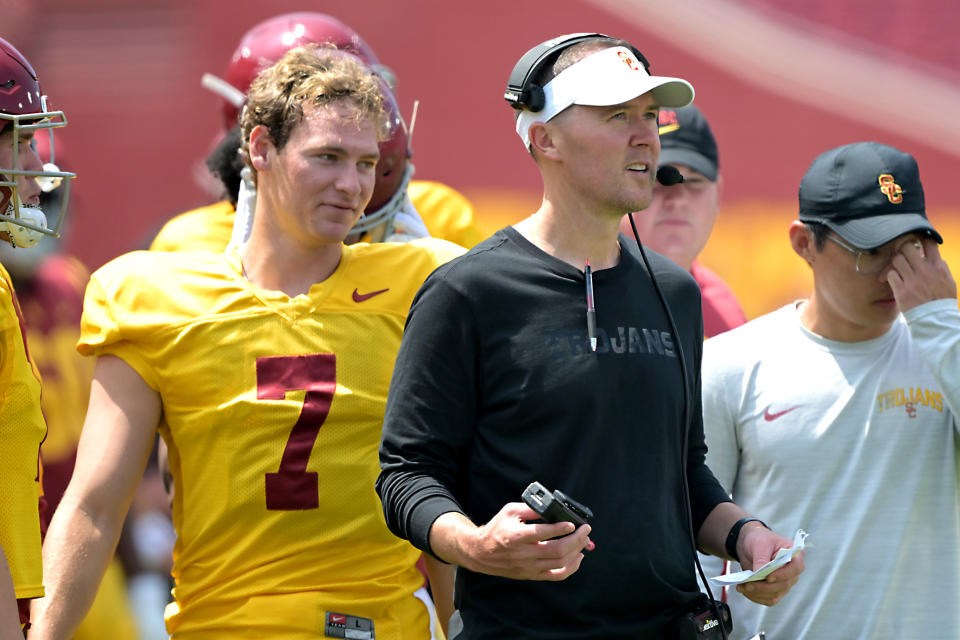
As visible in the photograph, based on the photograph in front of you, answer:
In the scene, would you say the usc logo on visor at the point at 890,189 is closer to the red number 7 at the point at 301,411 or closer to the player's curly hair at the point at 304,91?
the player's curly hair at the point at 304,91

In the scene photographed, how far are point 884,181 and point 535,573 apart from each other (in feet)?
5.06

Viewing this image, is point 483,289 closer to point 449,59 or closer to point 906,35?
point 449,59

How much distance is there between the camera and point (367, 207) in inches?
143

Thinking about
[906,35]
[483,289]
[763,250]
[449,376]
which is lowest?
[763,250]

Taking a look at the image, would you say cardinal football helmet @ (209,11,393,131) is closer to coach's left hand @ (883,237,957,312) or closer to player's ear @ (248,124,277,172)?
player's ear @ (248,124,277,172)

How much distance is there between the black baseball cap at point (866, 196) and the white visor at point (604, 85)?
0.76 meters

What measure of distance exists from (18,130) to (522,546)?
1.24 metres

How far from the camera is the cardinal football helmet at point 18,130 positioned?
95.1 inches

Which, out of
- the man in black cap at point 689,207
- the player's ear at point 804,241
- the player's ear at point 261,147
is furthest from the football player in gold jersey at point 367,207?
the player's ear at point 804,241

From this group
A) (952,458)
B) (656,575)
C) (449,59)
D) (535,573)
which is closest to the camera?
(535,573)

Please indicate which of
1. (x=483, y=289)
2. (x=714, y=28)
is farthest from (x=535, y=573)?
(x=714, y=28)

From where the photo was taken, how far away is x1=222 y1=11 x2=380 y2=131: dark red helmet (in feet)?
13.2

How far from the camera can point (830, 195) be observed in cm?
308

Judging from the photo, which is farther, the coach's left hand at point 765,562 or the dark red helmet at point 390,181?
the dark red helmet at point 390,181
